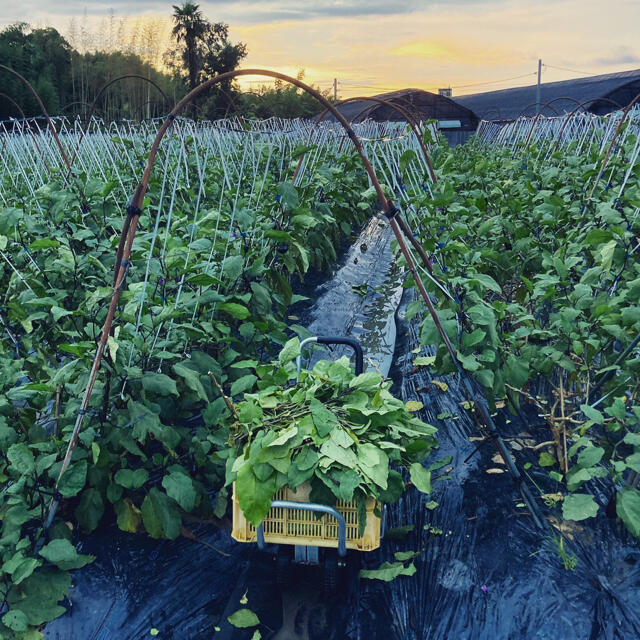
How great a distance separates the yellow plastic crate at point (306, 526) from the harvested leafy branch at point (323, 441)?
46mm

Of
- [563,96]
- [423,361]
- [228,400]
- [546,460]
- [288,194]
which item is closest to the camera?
[228,400]

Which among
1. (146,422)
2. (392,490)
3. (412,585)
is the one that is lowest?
(412,585)

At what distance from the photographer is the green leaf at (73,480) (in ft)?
7.87

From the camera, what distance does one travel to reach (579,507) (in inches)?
91.4

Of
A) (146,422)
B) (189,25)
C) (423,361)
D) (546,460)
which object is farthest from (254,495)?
(189,25)

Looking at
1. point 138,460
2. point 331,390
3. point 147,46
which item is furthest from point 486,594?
point 147,46

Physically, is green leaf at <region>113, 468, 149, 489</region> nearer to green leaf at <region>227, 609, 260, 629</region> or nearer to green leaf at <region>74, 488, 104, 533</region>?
green leaf at <region>74, 488, 104, 533</region>

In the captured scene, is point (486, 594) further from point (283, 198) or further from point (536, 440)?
point (283, 198)

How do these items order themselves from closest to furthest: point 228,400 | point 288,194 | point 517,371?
point 228,400
point 517,371
point 288,194

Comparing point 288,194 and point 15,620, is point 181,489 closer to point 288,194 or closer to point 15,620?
point 15,620

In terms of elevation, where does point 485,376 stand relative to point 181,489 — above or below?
above

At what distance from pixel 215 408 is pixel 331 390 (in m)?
0.52

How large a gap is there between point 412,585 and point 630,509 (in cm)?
84

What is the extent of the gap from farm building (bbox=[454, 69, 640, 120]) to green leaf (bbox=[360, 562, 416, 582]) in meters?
23.5
